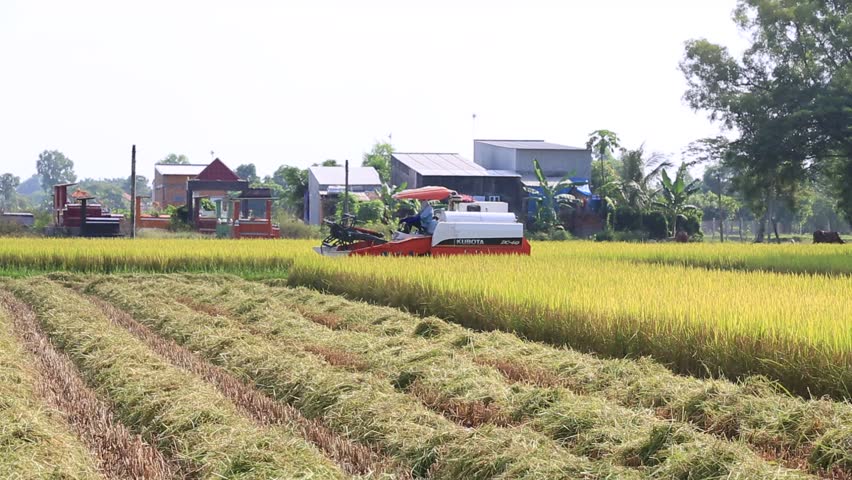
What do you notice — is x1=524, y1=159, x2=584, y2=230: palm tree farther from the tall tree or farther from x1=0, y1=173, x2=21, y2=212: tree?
x1=0, y1=173, x2=21, y2=212: tree

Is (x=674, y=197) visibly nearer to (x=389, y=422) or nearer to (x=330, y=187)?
(x=330, y=187)

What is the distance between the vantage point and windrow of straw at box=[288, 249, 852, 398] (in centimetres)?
777

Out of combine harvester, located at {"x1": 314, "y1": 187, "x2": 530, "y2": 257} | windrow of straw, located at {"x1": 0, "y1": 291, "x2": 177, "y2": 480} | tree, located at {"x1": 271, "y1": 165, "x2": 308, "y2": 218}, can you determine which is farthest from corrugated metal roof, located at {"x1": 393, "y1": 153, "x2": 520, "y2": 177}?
windrow of straw, located at {"x1": 0, "y1": 291, "x2": 177, "y2": 480}

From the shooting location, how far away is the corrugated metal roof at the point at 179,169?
7875 cm

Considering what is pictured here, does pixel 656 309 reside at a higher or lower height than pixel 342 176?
lower

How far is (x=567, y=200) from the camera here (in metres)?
47.6

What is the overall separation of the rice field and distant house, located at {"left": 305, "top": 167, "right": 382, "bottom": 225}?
3739cm

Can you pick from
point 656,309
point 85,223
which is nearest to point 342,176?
point 85,223

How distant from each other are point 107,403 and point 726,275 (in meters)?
10.0

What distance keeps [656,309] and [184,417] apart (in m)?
4.93

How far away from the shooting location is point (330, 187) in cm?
5244

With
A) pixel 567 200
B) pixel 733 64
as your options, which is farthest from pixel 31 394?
pixel 567 200

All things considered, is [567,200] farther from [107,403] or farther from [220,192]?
[107,403]

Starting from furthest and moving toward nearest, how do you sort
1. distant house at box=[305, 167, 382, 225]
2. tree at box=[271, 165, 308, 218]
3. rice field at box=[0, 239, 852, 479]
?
1. tree at box=[271, 165, 308, 218]
2. distant house at box=[305, 167, 382, 225]
3. rice field at box=[0, 239, 852, 479]
